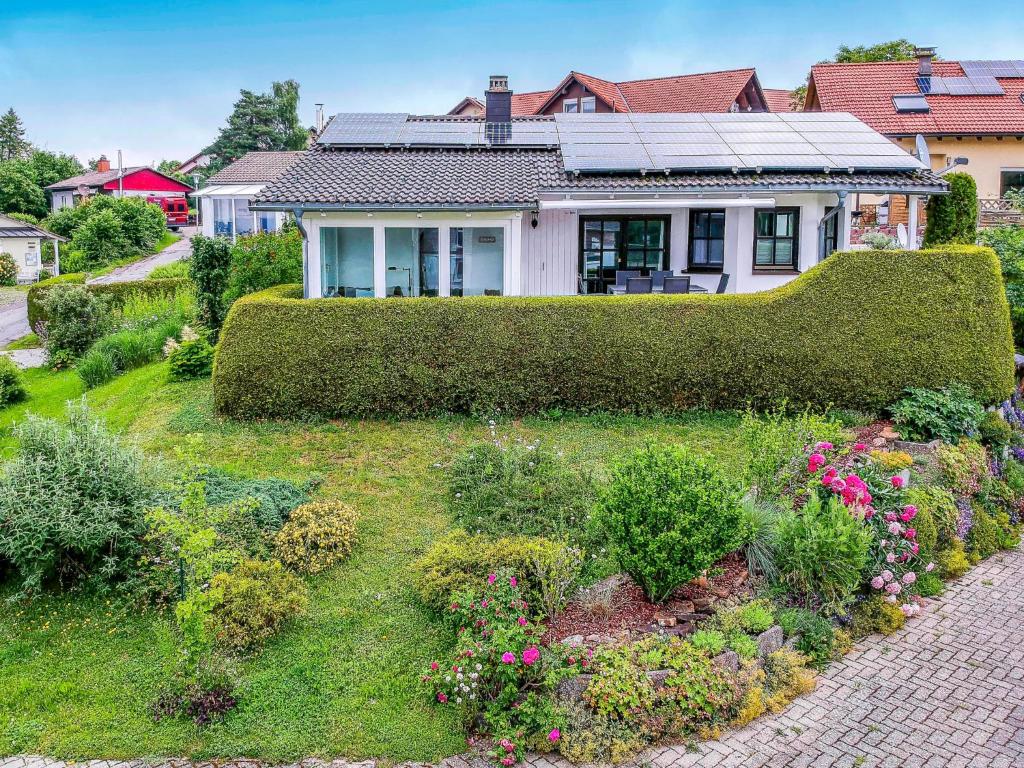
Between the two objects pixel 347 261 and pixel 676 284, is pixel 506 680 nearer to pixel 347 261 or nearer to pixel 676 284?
pixel 676 284

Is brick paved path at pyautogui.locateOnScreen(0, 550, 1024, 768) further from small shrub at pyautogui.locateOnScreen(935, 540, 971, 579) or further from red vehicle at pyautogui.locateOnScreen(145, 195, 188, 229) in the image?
red vehicle at pyautogui.locateOnScreen(145, 195, 188, 229)

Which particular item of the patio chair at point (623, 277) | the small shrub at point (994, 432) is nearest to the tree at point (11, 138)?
the patio chair at point (623, 277)

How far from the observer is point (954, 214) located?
1686 centimetres

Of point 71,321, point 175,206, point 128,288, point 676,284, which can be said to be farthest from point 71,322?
point 175,206

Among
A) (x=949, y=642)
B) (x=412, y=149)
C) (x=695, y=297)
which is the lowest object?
(x=949, y=642)

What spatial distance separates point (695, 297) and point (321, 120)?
71.7 ft

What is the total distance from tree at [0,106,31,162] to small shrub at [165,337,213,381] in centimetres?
9076

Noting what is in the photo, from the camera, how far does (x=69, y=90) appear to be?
1163 inches

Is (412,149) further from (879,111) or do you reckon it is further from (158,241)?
(158,241)

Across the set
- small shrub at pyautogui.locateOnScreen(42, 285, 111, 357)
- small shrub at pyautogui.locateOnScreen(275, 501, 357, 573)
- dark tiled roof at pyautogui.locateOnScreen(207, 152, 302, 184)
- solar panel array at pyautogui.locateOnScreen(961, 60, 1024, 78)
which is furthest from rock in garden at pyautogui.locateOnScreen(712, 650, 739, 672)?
dark tiled roof at pyautogui.locateOnScreen(207, 152, 302, 184)

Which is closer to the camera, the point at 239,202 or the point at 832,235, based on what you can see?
the point at 832,235

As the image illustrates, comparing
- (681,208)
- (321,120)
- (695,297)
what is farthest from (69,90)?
(695,297)

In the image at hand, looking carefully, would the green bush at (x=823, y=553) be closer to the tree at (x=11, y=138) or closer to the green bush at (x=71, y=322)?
the green bush at (x=71, y=322)

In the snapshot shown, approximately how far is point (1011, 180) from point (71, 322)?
1366 inches
